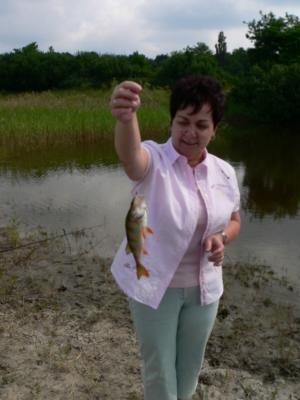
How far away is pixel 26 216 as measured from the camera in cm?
744

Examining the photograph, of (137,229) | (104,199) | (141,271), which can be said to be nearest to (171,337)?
(141,271)

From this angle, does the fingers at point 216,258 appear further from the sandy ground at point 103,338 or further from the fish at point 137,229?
the sandy ground at point 103,338

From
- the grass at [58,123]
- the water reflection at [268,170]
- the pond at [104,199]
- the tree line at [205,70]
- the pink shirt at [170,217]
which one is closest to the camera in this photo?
the pink shirt at [170,217]

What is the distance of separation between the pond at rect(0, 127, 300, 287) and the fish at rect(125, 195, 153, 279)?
146 inches

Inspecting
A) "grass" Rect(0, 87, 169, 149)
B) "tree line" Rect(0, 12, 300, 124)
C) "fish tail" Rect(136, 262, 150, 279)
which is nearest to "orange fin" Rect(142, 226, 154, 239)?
"fish tail" Rect(136, 262, 150, 279)

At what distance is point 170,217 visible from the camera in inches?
72.4

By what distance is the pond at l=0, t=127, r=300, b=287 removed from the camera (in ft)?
20.3

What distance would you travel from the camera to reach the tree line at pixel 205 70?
2596 cm

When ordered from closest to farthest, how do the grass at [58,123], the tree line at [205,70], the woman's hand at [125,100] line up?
the woman's hand at [125,100], the grass at [58,123], the tree line at [205,70]

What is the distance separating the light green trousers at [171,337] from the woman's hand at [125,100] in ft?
2.76

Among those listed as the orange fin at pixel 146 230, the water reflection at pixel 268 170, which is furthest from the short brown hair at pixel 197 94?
the water reflection at pixel 268 170

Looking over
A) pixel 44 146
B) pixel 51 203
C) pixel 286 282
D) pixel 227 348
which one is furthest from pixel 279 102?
pixel 227 348

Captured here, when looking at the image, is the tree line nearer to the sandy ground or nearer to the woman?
the sandy ground

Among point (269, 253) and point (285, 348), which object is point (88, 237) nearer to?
point (269, 253)
